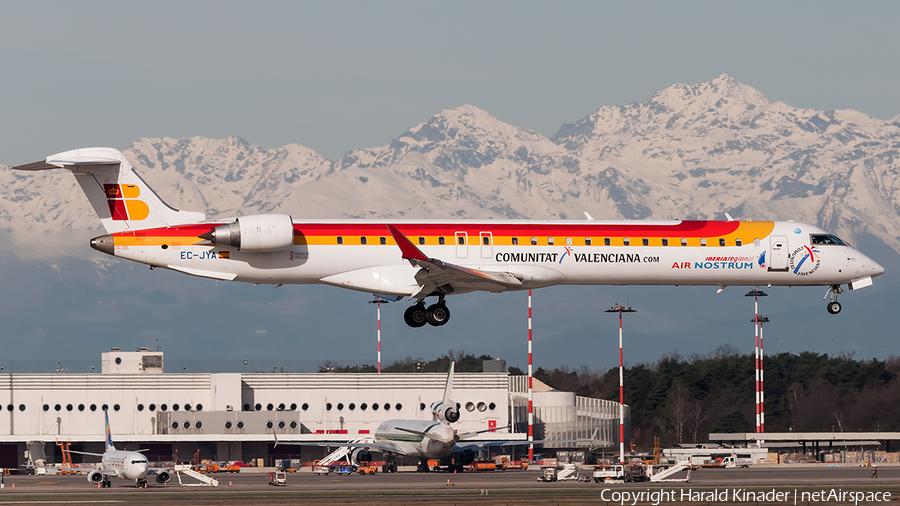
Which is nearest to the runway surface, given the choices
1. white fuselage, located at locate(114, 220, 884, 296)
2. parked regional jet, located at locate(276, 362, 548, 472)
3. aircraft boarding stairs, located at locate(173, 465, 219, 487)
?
aircraft boarding stairs, located at locate(173, 465, 219, 487)

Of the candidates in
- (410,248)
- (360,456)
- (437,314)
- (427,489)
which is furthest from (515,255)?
(360,456)

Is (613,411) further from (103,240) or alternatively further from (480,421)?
(103,240)

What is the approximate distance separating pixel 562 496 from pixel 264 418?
168 ft

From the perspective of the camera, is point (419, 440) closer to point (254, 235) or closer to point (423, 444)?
point (423, 444)

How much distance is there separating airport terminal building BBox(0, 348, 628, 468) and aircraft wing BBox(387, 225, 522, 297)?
53.2m

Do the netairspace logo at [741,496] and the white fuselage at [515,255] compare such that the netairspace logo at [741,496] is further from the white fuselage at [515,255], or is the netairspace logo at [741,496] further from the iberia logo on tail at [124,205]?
the iberia logo on tail at [124,205]

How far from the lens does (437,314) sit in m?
43.2

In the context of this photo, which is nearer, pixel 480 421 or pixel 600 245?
pixel 600 245

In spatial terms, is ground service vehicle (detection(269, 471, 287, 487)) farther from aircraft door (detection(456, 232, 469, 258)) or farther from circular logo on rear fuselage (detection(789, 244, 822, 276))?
circular logo on rear fuselage (detection(789, 244, 822, 276))

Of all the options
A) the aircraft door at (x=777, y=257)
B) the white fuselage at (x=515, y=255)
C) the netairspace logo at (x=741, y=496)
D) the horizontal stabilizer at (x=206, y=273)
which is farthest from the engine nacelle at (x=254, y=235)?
the aircraft door at (x=777, y=257)

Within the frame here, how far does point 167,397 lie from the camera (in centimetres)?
9912

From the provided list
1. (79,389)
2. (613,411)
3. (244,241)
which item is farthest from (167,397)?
(244,241)

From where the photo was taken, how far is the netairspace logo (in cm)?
4669

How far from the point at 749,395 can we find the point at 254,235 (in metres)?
108
